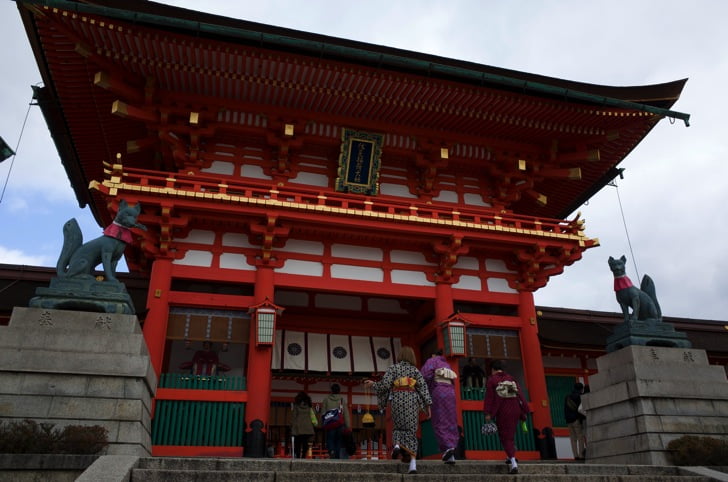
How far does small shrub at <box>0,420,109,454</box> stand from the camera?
5.92 meters

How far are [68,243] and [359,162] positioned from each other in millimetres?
7118

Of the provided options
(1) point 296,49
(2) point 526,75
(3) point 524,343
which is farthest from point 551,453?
(1) point 296,49

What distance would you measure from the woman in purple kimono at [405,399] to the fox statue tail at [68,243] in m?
5.10

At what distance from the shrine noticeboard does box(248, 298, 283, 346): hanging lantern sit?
3.69 meters

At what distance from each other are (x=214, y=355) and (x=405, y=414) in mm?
7371

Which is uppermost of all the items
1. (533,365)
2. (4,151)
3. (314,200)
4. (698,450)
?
(314,200)

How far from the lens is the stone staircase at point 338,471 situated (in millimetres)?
5461

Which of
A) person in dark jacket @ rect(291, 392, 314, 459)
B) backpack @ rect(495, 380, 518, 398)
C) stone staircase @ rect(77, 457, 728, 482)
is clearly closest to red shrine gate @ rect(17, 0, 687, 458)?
person in dark jacket @ rect(291, 392, 314, 459)

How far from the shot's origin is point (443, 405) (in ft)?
24.1

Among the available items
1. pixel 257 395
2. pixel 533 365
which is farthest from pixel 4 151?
pixel 533 365

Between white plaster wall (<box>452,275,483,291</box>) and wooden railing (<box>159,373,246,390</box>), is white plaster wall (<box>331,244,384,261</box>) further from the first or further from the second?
wooden railing (<box>159,373,246,390</box>)

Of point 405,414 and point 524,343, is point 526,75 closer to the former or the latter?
point 524,343

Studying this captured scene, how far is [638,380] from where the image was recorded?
9.30 meters

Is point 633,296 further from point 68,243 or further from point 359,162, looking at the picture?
point 68,243
